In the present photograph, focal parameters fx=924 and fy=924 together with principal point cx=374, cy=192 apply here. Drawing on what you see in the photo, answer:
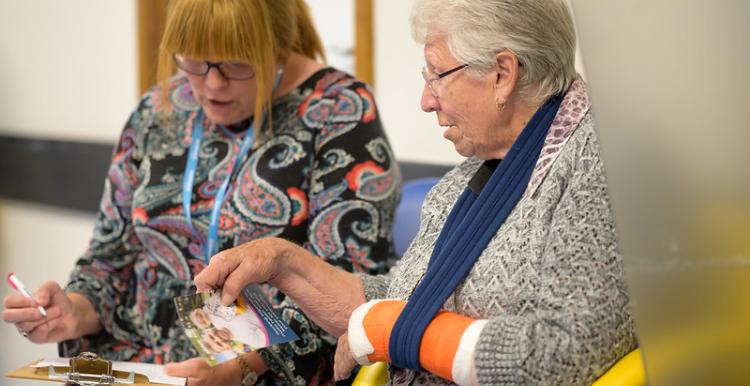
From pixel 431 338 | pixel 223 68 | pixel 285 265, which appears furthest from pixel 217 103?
pixel 431 338

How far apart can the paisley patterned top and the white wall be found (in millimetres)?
2455

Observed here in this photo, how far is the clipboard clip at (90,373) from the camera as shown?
1859 mm

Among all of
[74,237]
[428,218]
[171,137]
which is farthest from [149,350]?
[74,237]

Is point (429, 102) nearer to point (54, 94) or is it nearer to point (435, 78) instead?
point (435, 78)

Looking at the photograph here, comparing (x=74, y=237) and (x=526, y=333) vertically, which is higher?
(x=526, y=333)

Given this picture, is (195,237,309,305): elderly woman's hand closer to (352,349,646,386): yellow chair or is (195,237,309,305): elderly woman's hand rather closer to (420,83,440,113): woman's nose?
(420,83,440,113): woman's nose

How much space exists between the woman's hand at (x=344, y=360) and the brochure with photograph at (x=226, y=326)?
0.32 feet

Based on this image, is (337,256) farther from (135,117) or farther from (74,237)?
(74,237)

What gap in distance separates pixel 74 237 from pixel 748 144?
4.42 m

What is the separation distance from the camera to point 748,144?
1.38m

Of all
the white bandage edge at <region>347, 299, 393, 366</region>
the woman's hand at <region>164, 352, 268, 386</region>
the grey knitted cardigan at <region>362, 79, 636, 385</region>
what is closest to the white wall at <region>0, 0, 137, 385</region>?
the woman's hand at <region>164, 352, 268, 386</region>

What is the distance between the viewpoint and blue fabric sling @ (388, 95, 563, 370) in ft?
5.42

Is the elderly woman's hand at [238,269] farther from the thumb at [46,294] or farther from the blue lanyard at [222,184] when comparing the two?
the thumb at [46,294]

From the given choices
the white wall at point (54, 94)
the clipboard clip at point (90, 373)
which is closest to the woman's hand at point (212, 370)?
the clipboard clip at point (90, 373)
